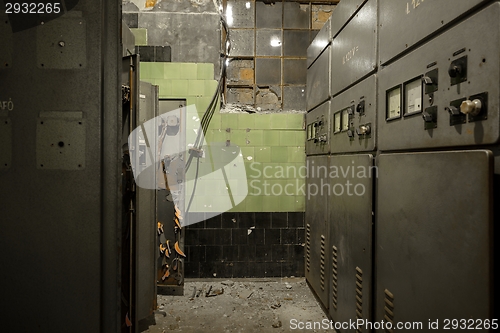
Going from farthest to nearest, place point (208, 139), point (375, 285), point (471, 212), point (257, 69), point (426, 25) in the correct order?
point (257, 69) < point (208, 139) < point (375, 285) < point (426, 25) < point (471, 212)

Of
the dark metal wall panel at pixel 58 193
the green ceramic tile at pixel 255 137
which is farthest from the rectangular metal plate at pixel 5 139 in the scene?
the green ceramic tile at pixel 255 137

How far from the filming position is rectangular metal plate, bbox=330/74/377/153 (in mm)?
1798

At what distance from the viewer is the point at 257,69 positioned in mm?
3689

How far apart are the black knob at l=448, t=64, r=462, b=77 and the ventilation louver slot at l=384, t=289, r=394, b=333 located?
1.07 metres

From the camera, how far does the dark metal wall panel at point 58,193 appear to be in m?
1.36

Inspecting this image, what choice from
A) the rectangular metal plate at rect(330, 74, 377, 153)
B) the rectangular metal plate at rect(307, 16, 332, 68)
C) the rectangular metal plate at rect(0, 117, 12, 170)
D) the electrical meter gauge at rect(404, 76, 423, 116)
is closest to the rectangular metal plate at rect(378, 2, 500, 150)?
the electrical meter gauge at rect(404, 76, 423, 116)

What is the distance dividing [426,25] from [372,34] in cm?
54

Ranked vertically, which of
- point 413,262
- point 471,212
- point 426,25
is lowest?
point 413,262

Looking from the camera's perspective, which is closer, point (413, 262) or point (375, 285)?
point (413, 262)

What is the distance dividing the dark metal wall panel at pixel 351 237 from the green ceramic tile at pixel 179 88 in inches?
73.3

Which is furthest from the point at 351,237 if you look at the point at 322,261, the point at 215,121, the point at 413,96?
the point at 215,121

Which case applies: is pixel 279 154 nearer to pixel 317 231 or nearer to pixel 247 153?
pixel 247 153

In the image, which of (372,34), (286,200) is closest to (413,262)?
(372,34)

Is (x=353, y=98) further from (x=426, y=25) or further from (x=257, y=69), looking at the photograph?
(x=257, y=69)
